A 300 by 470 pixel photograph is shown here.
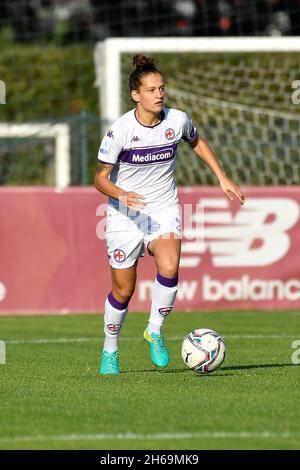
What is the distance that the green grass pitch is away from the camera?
657cm

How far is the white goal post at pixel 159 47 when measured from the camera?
55.2 feet

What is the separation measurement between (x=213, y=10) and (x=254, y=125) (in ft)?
28.6

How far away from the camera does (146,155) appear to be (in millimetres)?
9250

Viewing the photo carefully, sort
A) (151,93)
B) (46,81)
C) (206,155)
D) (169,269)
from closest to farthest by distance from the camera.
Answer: (151,93)
(169,269)
(206,155)
(46,81)

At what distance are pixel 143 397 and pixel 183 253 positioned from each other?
24.3 feet

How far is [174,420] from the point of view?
7051 millimetres

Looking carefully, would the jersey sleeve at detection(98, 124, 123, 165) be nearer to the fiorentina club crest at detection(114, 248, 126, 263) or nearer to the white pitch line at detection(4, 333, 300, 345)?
the fiorentina club crest at detection(114, 248, 126, 263)

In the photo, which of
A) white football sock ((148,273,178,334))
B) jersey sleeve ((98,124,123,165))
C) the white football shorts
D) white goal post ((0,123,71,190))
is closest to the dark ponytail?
jersey sleeve ((98,124,123,165))

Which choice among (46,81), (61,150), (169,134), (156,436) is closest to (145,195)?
(169,134)

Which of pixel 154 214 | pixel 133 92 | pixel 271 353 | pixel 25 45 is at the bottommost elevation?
pixel 271 353

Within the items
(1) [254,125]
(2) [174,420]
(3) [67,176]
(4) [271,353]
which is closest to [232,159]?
(1) [254,125]

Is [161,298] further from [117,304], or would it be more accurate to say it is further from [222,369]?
[222,369]

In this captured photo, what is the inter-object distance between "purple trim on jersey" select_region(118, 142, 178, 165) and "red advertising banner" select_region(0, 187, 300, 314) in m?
5.78
